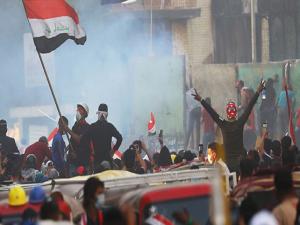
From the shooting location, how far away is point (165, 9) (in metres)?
43.3

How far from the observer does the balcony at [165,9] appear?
41.8 meters

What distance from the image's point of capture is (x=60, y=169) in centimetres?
1764

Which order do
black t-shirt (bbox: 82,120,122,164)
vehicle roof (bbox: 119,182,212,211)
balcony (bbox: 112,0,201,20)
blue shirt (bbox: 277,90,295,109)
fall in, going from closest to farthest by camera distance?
vehicle roof (bbox: 119,182,212,211) → black t-shirt (bbox: 82,120,122,164) → blue shirt (bbox: 277,90,295,109) → balcony (bbox: 112,0,201,20)

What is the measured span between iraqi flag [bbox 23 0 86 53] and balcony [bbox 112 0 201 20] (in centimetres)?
2236

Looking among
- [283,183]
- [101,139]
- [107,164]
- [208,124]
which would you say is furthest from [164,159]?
[283,183]

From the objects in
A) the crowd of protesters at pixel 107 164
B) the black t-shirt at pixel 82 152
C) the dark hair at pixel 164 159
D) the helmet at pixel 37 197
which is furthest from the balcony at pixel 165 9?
the helmet at pixel 37 197

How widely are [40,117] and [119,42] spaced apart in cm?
322

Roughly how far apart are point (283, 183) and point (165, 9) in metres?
34.7

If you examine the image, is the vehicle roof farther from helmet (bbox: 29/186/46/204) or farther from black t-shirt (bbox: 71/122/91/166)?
black t-shirt (bbox: 71/122/91/166)

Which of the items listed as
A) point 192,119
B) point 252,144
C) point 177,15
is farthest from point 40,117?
point 252,144

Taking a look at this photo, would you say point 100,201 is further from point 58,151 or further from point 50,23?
point 50,23

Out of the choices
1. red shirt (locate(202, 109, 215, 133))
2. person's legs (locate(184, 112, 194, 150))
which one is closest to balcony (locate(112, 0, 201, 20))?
person's legs (locate(184, 112, 194, 150))

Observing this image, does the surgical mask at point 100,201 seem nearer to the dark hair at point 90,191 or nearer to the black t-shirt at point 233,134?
the dark hair at point 90,191

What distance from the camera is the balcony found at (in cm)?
4181
